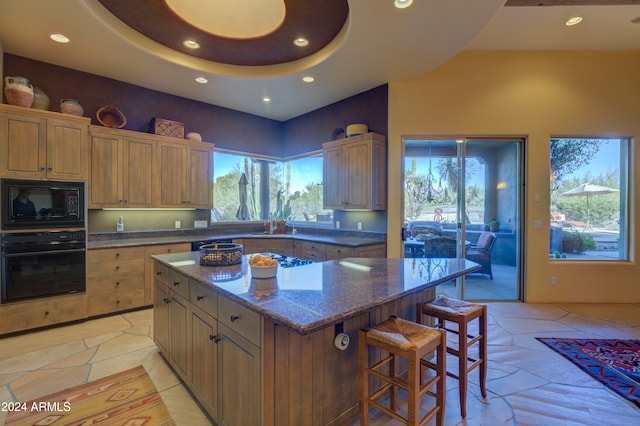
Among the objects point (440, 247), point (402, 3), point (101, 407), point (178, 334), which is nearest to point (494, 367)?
point (440, 247)

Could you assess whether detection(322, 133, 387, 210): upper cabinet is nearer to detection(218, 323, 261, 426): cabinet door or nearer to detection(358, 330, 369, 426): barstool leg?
detection(358, 330, 369, 426): barstool leg

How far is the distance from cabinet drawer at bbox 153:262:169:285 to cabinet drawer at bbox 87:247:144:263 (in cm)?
141

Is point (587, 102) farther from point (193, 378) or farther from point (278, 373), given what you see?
point (193, 378)

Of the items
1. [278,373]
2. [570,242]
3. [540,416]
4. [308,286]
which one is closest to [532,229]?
[570,242]

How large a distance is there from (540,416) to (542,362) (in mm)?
863

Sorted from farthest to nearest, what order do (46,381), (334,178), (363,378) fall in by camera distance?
(334,178) < (46,381) < (363,378)

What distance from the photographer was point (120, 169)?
3.88m

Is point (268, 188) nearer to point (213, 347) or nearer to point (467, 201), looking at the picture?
point (467, 201)

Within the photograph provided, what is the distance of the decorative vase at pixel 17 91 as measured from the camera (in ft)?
10.1

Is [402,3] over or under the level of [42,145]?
over

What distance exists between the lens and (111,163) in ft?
12.5

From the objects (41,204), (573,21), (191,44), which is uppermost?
(573,21)

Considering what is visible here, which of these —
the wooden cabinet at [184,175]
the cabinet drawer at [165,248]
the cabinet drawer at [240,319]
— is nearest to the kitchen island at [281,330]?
the cabinet drawer at [240,319]

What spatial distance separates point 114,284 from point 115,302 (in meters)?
0.24
